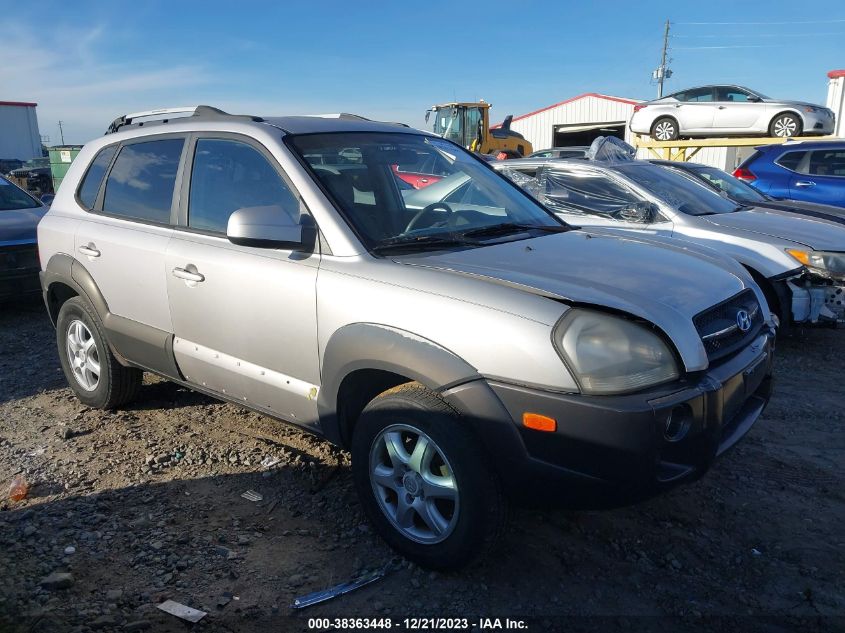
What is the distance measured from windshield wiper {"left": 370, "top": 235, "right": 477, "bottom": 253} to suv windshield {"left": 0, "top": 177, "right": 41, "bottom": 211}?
6.63m

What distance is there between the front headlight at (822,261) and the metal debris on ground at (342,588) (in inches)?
182

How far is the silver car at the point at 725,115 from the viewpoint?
13.9 m

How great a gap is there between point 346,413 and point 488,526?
0.84 m

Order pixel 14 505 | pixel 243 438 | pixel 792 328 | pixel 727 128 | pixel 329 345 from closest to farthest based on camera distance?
pixel 329 345
pixel 14 505
pixel 243 438
pixel 792 328
pixel 727 128

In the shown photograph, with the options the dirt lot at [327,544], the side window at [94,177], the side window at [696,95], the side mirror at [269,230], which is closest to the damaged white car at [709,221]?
the dirt lot at [327,544]

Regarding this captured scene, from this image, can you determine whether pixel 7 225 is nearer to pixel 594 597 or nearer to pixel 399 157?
pixel 399 157

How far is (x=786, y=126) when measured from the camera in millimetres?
14109

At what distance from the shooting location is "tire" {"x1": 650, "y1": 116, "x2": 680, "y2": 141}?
15.4m

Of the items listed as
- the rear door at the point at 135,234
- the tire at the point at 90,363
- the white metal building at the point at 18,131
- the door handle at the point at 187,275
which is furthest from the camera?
the white metal building at the point at 18,131

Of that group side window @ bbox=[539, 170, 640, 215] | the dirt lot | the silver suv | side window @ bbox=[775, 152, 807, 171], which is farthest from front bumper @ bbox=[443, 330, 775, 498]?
side window @ bbox=[775, 152, 807, 171]

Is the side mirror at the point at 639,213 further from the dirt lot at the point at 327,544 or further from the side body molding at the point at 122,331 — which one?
the side body molding at the point at 122,331

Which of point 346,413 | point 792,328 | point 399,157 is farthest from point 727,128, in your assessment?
point 346,413

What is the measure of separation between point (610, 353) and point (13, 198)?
8086 millimetres

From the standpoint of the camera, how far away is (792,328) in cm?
603
